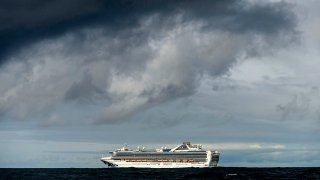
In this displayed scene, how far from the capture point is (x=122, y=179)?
146625 millimetres

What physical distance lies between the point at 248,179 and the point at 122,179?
3676 centimetres

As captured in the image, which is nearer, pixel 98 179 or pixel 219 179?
pixel 219 179

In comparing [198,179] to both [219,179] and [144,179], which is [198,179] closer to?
[219,179]

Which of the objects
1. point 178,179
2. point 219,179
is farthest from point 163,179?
point 219,179

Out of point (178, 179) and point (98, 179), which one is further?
point (98, 179)

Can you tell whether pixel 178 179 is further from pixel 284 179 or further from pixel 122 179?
pixel 284 179

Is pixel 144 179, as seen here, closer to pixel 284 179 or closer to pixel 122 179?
pixel 122 179

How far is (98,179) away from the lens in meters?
152

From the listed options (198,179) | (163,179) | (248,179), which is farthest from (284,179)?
(163,179)

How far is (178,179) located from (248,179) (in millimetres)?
19923

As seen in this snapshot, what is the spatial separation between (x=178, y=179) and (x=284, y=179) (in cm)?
3246

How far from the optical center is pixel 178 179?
5586 inches

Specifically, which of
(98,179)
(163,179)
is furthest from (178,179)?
(98,179)

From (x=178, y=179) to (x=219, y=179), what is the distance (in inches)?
460
